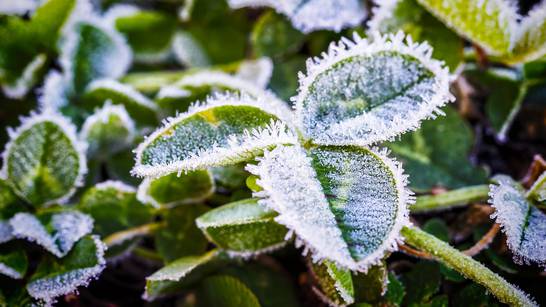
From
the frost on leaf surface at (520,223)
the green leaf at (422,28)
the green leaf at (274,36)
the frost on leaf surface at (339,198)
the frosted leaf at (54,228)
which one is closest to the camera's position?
the frost on leaf surface at (339,198)

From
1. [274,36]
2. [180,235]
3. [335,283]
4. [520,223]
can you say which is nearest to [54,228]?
[180,235]

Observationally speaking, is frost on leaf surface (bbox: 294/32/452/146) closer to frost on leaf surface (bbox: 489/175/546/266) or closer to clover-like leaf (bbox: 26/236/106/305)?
frost on leaf surface (bbox: 489/175/546/266)

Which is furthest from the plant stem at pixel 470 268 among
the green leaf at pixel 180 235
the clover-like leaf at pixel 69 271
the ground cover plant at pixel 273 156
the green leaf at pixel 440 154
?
the clover-like leaf at pixel 69 271

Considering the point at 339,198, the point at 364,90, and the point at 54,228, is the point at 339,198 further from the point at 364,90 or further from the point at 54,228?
the point at 54,228

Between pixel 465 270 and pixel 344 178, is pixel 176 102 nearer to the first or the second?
pixel 344 178

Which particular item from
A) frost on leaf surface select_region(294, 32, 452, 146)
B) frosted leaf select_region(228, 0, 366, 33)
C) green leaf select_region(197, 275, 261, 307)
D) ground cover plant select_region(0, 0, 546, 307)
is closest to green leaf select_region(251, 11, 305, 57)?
ground cover plant select_region(0, 0, 546, 307)

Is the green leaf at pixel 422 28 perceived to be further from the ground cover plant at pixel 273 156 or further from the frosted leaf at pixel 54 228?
the frosted leaf at pixel 54 228

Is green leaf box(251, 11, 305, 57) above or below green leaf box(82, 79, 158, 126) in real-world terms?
above
